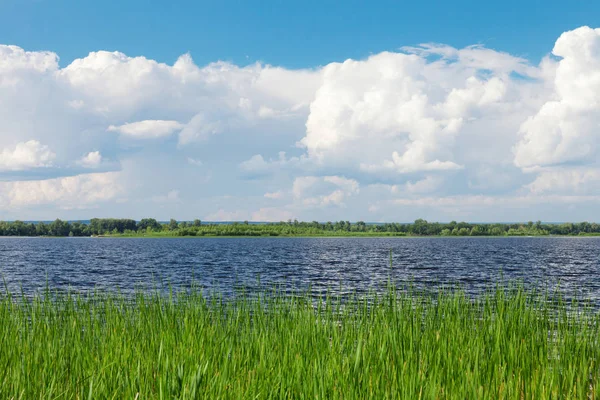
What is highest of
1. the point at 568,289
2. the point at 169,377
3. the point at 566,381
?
the point at 169,377

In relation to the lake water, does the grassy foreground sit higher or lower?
higher

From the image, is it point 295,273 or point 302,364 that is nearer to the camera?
point 302,364

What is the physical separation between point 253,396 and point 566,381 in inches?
183

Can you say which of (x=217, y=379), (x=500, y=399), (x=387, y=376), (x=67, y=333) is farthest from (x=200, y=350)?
(x=500, y=399)

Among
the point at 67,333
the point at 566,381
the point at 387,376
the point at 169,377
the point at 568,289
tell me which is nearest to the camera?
the point at 169,377

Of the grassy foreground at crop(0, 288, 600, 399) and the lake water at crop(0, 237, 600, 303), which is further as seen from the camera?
the lake water at crop(0, 237, 600, 303)

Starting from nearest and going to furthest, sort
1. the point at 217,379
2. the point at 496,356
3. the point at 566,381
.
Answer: the point at 217,379, the point at 566,381, the point at 496,356

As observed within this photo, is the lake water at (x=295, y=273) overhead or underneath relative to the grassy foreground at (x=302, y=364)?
underneath

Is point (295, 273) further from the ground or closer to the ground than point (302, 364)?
closer to the ground

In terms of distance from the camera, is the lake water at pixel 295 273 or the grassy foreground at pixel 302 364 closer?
the grassy foreground at pixel 302 364

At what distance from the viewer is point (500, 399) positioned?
19.6 feet

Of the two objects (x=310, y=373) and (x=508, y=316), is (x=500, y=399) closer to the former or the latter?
(x=310, y=373)

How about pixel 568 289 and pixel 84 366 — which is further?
pixel 568 289

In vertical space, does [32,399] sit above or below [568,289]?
above
